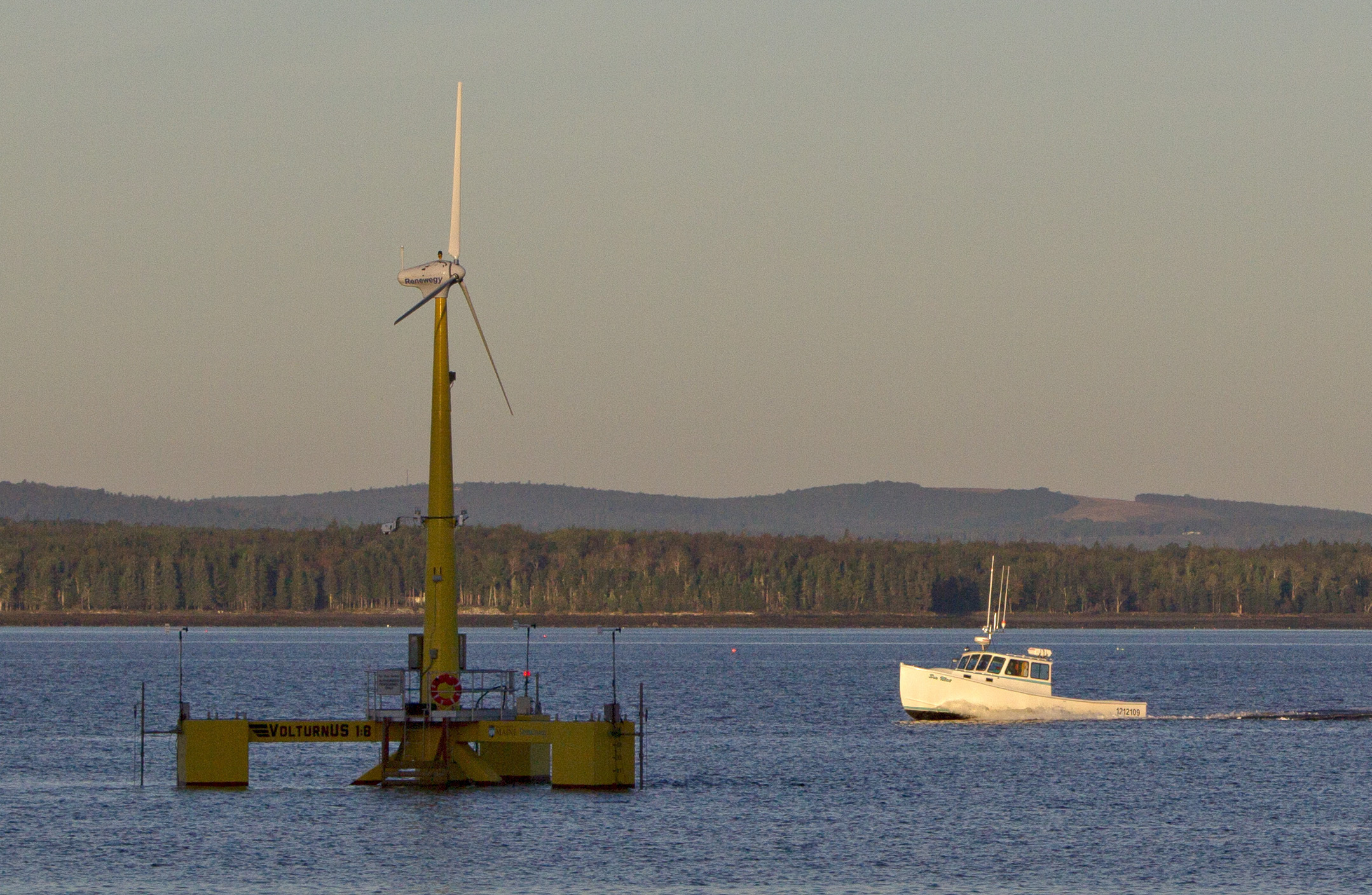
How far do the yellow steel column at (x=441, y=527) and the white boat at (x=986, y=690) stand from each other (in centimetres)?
4440

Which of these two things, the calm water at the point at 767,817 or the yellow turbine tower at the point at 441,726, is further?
the yellow turbine tower at the point at 441,726

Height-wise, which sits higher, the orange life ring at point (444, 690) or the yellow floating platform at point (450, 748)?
the orange life ring at point (444, 690)

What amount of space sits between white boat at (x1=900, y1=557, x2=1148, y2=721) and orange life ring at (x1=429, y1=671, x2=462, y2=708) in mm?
44912

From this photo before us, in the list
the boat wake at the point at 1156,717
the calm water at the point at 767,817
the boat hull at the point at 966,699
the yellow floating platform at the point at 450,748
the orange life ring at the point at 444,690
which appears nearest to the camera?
the calm water at the point at 767,817

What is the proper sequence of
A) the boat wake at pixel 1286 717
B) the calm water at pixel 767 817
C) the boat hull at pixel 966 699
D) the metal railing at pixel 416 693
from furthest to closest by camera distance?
the boat wake at pixel 1286 717, the boat hull at pixel 966 699, the metal railing at pixel 416 693, the calm water at pixel 767 817

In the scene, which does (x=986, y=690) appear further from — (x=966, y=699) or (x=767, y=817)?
(x=767, y=817)

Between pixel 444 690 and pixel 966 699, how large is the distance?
153ft

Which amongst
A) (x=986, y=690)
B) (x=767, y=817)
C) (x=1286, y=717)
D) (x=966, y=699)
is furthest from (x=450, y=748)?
(x=1286, y=717)

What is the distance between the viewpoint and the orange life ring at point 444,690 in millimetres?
62906

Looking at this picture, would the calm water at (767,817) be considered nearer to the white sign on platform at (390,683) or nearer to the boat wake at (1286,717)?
the boat wake at (1286,717)

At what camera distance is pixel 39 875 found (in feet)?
176

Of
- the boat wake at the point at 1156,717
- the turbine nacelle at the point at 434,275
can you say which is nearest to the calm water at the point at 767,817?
the boat wake at the point at 1156,717

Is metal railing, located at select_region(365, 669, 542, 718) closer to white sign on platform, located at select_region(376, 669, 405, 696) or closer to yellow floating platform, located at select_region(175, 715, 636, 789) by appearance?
white sign on platform, located at select_region(376, 669, 405, 696)

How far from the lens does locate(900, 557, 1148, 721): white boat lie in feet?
340
